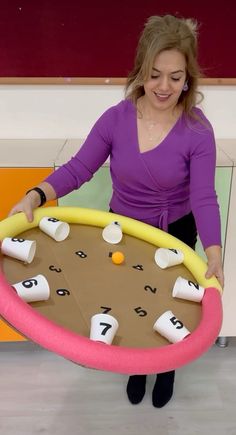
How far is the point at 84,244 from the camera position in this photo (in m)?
1.28

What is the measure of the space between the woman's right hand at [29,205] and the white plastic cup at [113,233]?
0.20m

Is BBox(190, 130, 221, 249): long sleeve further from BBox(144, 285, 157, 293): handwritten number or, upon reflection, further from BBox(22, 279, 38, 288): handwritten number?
BBox(22, 279, 38, 288): handwritten number

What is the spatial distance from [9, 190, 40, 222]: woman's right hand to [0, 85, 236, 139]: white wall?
0.68m

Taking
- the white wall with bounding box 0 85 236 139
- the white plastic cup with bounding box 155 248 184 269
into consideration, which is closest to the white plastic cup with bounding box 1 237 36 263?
the white plastic cup with bounding box 155 248 184 269

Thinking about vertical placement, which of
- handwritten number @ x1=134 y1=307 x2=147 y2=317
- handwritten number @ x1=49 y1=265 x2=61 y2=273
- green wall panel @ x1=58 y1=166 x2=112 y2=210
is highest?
handwritten number @ x1=49 y1=265 x2=61 y2=273

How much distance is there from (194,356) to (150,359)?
4.2 inches

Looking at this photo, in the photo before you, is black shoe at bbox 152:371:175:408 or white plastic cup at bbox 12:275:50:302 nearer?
white plastic cup at bbox 12:275:50:302

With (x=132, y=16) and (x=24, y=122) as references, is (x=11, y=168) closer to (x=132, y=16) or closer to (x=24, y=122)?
(x=24, y=122)

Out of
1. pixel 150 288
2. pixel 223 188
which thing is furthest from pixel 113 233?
pixel 223 188

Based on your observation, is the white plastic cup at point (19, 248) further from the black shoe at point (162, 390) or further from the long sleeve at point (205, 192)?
the black shoe at point (162, 390)

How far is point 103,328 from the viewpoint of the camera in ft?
3.17

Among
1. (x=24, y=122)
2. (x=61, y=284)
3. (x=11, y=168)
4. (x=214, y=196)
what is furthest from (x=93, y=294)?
(x=24, y=122)

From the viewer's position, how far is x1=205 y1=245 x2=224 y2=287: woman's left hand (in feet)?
3.89

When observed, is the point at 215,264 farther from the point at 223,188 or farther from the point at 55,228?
the point at 223,188
